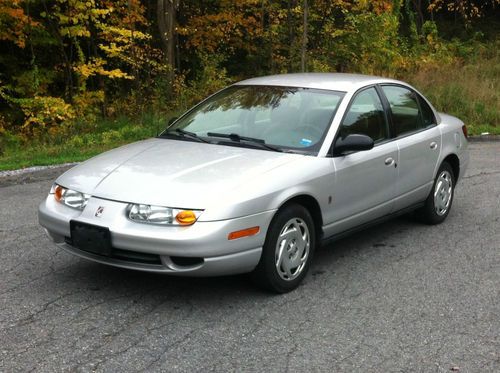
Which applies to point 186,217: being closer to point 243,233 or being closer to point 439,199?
point 243,233

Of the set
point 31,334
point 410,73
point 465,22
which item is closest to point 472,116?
point 410,73

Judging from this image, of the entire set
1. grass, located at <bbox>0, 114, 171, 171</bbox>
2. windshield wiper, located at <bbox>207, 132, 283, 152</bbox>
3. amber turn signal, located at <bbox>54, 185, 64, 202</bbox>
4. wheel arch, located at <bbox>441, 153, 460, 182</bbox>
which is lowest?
grass, located at <bbox>0, 114, 171, 171</bbox>

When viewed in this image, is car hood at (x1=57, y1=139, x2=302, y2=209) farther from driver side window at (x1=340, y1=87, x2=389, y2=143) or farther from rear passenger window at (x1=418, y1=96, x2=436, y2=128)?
rear passenger window at (x1=418, y1=96, x2=436, y2=128)

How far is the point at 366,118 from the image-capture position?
212 inches

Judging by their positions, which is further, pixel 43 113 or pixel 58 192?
pixel 43 113

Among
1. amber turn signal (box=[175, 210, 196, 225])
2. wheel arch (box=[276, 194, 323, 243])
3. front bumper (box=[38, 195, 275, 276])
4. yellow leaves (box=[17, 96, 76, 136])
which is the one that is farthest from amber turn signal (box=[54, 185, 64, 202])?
yellow leaves (box=[17, 96, 76, 136])

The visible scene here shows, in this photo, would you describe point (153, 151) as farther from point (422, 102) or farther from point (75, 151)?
point (75, 151)

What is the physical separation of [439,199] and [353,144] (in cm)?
200

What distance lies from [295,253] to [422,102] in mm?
2631

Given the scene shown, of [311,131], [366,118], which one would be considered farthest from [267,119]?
[366,118]

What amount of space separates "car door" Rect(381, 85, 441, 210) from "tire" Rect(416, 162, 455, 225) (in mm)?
176

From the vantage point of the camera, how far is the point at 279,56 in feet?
59.7

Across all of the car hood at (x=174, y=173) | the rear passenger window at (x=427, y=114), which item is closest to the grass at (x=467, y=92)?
the rear passenger window at (x=427, y=114)

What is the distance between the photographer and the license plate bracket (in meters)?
4.07
